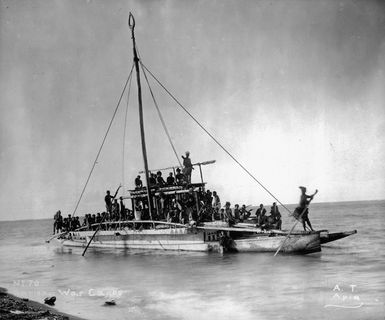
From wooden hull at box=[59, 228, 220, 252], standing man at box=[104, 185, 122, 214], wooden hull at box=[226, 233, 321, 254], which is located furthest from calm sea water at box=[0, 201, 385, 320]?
standing man at box=[104, 185, 122, 214]

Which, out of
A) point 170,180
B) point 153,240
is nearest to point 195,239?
point 153,240

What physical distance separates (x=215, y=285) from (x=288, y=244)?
551 cm

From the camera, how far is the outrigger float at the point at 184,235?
1881 cm

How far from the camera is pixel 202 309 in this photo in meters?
11.6

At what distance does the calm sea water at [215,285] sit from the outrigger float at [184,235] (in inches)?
20.9

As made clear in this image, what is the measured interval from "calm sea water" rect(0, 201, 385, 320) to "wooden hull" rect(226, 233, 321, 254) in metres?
0.38

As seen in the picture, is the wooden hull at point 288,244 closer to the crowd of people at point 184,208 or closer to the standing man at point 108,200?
the crowd of people at point 184,208

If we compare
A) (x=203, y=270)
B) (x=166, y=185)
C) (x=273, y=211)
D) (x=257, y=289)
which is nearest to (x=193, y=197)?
(x=166, y=185)

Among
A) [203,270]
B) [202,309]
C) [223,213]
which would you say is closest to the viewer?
[202,309]

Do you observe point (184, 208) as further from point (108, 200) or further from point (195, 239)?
point (108, 200)

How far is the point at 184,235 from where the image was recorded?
2197 centimetres

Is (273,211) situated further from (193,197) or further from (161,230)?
(161,230)

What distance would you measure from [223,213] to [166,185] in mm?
3803

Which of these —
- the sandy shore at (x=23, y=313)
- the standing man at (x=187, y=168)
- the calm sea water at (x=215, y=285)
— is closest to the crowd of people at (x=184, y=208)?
the standing man at (x=187, y=168)
